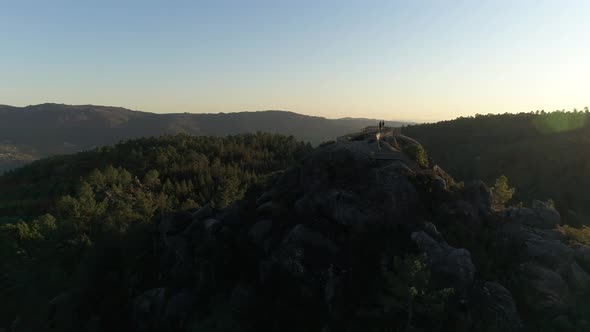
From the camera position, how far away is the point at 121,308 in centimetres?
3281

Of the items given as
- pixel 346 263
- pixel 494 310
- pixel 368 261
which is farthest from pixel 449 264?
pixel 346 263

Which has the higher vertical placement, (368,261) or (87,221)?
(368,261)

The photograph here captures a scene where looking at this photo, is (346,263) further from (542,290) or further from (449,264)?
(542,290)

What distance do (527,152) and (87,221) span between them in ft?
360

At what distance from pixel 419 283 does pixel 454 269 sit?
4.36m

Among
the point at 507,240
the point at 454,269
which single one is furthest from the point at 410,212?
the point at 507,240

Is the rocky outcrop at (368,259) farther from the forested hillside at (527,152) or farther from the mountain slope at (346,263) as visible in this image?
the forested hillside at (527,152)

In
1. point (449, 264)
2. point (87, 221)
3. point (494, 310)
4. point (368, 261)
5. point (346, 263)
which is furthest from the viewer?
point (87, 221)

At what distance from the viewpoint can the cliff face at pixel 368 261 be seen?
69.2 ft

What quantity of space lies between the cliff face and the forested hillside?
44.1 meters

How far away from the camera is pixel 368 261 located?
24062mm

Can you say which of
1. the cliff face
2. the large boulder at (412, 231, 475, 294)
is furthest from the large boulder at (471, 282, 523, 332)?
the large boulder at (412, 231, 475, 294)

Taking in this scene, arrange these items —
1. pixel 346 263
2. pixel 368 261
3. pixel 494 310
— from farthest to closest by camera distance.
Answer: pixel 346 263
pixel 368 261
pixel 494 310

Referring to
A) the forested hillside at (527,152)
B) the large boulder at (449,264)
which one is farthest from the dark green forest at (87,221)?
the forested hillside at (527,152)
